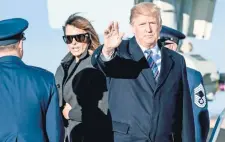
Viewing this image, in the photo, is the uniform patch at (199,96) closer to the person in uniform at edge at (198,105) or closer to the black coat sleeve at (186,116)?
the person in uniform at edge at (198,105)

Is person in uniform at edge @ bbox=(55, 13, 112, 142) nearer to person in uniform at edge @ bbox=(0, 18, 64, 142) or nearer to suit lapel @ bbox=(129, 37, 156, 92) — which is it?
suit lapel @ bbox=(129, 37, 156, 92)

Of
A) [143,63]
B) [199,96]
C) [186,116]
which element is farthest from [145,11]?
[199,96]

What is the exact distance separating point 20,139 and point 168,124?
2.92 ft

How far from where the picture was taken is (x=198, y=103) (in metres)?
3.60

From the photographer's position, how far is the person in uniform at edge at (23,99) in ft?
8.95

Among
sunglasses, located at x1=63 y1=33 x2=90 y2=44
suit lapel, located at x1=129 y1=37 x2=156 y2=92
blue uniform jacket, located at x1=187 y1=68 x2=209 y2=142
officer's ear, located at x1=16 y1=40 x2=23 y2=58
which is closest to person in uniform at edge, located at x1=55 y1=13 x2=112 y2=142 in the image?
sunglasses, located at x1=63 y1=33 x2=90 y2=44

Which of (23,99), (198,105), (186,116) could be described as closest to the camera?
(23,99)

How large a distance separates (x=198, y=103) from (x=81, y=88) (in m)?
0.81

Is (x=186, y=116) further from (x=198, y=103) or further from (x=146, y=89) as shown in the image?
(x=198, y=103)

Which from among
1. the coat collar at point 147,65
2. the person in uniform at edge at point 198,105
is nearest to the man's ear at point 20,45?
the coat collar at point 147,65

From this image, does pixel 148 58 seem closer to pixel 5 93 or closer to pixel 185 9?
pixel 5 93

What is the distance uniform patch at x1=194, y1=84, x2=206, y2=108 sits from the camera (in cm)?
359

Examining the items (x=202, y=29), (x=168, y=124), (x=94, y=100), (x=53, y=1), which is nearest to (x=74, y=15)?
(x=94, y=100)

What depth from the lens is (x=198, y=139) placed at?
11.7ft
